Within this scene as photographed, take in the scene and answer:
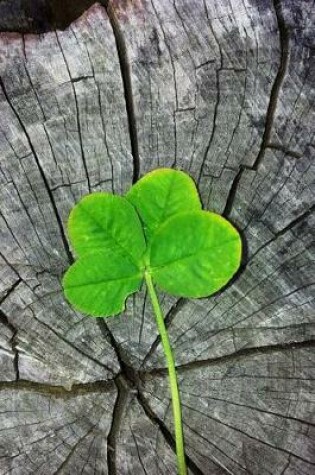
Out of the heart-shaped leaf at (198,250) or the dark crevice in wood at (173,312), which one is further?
the dark crevice in wood at (173,312)

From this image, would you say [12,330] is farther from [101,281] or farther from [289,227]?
[289,227]

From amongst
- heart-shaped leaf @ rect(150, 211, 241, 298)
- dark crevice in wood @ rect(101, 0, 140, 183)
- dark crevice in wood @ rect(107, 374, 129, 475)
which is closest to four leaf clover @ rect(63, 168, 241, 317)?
heart-shaped leaf @ rect(150, 211, 241, 298)

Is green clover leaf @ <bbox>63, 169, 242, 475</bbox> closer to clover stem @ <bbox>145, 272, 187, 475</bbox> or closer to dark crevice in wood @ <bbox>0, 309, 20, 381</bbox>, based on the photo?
clover stem @ <bbox>145, 272, 187, 475</bbox>

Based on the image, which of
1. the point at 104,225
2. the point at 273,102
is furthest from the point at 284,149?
the point at 104,225

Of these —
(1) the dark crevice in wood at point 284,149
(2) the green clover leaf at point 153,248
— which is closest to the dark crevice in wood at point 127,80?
(2) the green clover leaf at point 153,248

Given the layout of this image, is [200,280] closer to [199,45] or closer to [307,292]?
[307,292]

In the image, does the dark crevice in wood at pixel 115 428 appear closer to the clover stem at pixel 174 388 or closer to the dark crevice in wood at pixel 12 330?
the clover stem at pixel 174 388
